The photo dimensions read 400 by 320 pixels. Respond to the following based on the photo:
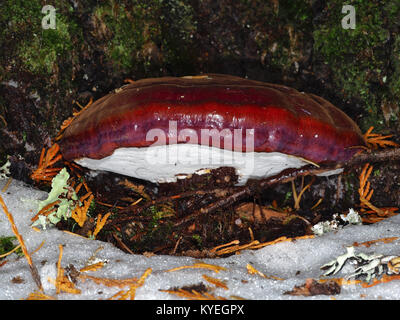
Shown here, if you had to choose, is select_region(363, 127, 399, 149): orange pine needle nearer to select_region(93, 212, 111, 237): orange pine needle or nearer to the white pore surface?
the white pore surface

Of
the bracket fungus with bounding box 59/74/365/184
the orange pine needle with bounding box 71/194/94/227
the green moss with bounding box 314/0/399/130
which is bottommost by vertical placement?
the orange pine needle with bounding box 71/194/94/227

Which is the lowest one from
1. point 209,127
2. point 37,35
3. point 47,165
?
point 47,165

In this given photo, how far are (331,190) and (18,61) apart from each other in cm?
271

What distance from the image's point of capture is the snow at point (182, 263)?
2.09 m

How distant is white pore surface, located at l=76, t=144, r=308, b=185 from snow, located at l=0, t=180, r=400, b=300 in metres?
0.53

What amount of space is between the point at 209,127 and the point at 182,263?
86 cm

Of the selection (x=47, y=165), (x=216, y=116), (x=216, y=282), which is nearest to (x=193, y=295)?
(x=216, y=282)

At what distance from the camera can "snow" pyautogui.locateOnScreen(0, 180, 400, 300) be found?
2086 mm

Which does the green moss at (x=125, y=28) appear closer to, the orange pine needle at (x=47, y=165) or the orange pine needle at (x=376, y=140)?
the orange pine needle at (x=47, y=165)

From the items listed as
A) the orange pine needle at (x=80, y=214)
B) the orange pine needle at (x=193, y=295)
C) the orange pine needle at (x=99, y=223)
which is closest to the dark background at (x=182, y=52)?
the orange pine needle at (x=80, y=214)

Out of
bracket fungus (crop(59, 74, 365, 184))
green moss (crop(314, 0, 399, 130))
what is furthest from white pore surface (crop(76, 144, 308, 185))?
green moss (crop(314, 0, 399, 130))

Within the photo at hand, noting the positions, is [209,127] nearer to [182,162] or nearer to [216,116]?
[216,116]

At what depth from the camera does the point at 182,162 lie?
254 cm

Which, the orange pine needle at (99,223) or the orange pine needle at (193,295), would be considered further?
the orange pine needle at (99,223)
